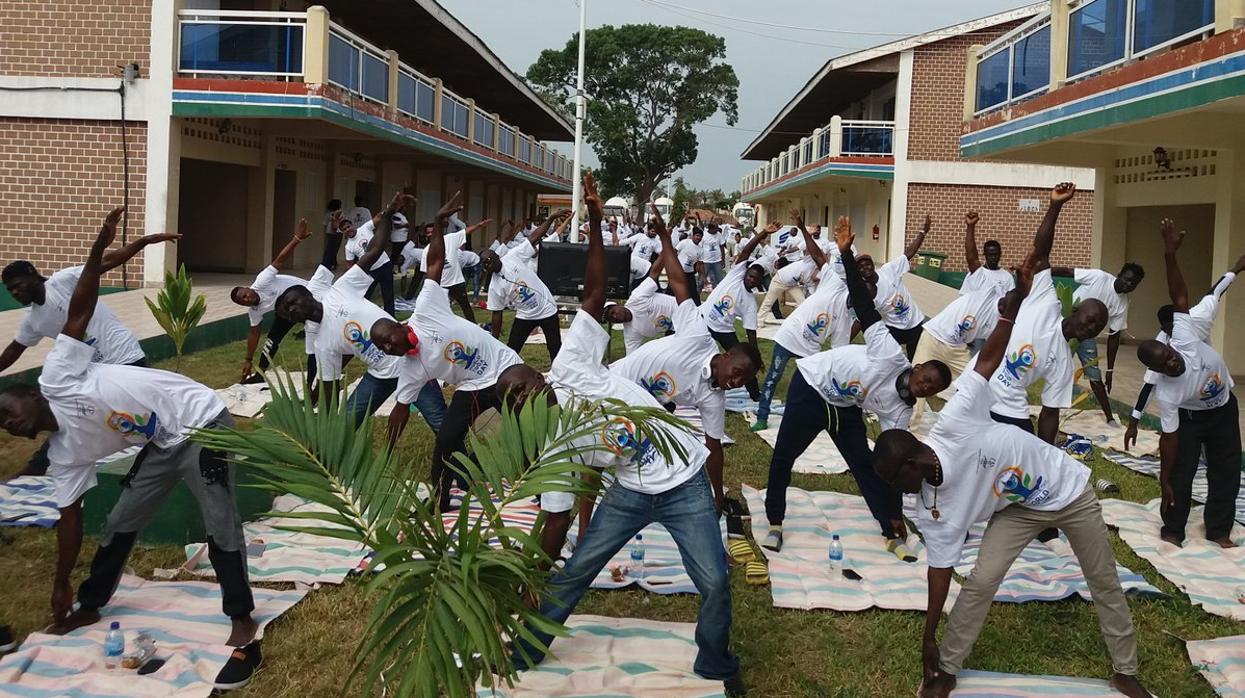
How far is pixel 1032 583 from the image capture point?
5.81 metres

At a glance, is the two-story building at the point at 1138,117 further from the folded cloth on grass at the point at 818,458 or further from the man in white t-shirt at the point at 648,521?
the man in white t-shirt at the point at 648,521

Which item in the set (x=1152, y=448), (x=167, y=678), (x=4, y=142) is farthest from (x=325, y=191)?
(x=167, y=678)

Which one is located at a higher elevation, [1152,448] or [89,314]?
[89,314]

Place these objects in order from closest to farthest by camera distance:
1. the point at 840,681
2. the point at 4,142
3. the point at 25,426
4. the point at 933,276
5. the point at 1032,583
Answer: the point at 25,426 < the point at 840,681 < the point at 1032,583 < the point at 4,142 < the point at 933,276

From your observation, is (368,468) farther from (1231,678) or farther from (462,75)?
(462,75)

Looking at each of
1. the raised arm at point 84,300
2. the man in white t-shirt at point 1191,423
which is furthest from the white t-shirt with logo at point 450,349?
the man in white t-shirt at point 1191,423

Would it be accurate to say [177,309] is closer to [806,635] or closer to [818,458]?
[818,458]

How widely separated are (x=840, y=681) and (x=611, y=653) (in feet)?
3.31

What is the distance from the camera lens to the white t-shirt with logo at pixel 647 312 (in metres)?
10.1

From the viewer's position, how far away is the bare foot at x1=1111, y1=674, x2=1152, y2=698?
4.45m

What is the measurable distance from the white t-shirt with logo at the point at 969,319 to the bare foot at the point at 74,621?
6810mm

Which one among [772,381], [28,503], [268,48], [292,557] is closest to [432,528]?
[292,557]

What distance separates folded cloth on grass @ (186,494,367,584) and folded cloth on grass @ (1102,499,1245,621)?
14.8 feet

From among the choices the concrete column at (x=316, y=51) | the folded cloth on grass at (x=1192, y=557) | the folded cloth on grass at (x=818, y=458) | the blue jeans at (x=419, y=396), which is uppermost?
the concrete column at (x=316, y=51)
